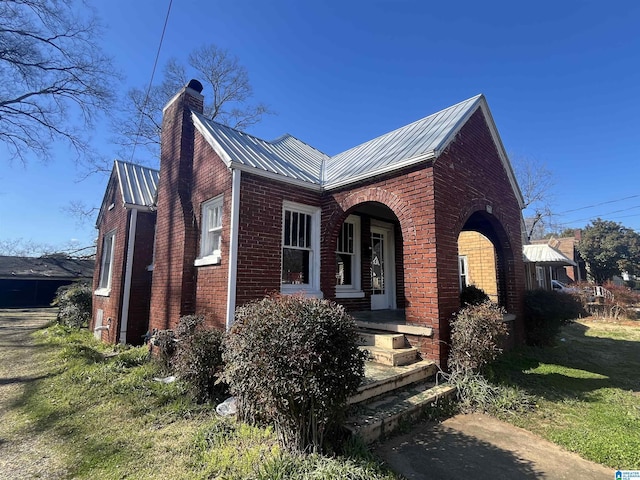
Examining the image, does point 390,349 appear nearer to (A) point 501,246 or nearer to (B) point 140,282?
(A) point 501,246

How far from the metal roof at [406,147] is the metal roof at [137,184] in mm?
6330

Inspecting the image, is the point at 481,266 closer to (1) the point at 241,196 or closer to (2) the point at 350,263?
(2) the point at 350,263

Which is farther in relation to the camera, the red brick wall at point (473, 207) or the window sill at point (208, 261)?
the window sill at point (208, 261)

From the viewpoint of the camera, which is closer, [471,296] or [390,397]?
[390,397]

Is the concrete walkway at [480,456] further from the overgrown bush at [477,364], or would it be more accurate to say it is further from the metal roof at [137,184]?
the metal roof at [137,184]

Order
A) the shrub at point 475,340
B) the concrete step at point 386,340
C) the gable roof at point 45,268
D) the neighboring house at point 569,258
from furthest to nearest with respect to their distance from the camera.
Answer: the neighboring house at point 569,258 < the gable roof at point 45,268 < the concrete step at point 386,340 < the shrub at point 475,340

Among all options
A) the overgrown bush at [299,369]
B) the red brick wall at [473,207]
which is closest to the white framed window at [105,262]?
the overgrown bush at [299,369]

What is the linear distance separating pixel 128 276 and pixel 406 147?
901 cm

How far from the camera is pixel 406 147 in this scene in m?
7.12

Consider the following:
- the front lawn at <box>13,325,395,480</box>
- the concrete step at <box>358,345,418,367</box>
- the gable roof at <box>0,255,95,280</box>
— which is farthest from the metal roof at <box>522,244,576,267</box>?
the gable roof at <box>0,255,95,280</box>

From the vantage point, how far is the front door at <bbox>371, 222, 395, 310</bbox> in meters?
9.53

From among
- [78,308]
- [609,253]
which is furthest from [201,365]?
[609,253]

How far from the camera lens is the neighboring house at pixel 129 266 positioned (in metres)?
9.77

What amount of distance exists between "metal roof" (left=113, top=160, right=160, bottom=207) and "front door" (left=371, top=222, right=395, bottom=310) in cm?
748
